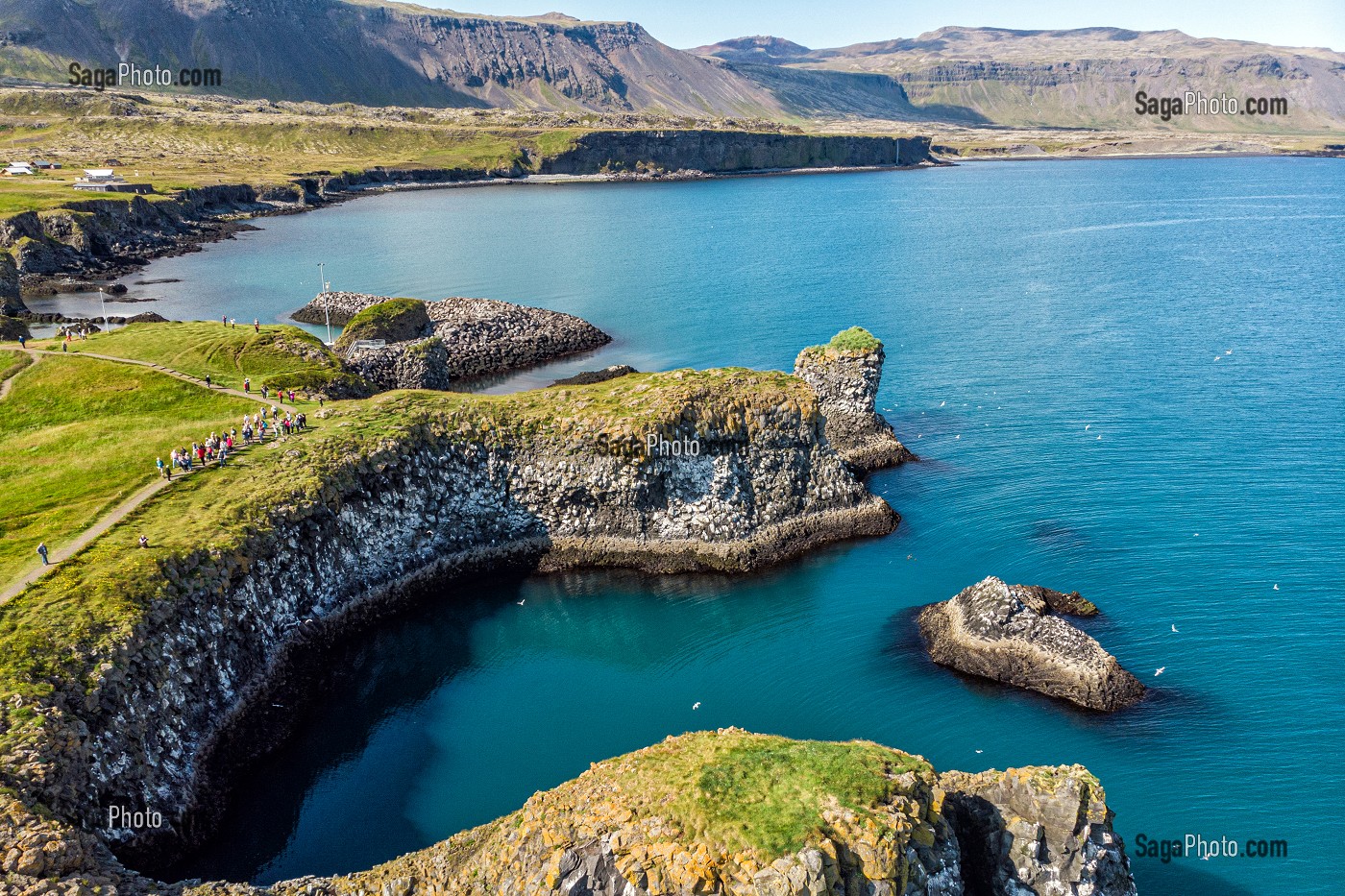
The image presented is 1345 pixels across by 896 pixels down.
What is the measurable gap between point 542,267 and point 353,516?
98.8 metres

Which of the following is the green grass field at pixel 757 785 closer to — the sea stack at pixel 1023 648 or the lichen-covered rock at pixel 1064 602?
the sea stack at pixel 1023 648

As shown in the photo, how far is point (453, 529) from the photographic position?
166ft

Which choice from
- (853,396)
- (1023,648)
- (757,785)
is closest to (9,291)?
(853,396)

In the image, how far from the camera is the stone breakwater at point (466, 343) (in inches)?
3125

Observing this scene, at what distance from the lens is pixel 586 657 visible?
44094 millimetres

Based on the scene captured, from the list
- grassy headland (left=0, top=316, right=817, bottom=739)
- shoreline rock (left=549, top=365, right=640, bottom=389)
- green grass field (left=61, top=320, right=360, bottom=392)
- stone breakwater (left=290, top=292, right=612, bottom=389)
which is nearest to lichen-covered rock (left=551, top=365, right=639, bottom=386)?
shoreline rock (left=549, top=365, right=640, bottom=389)

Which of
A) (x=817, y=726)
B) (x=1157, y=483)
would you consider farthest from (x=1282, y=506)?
(x=817, y=726)

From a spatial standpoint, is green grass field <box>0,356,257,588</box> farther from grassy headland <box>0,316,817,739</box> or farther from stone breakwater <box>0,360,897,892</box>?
stone breakwater <box>0,360,897,892</box>

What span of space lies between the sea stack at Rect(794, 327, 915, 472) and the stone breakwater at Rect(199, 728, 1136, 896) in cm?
3590

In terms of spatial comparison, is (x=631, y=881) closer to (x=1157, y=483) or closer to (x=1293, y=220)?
(x=1157, y=483)

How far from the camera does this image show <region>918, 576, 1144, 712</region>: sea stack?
37.3 meters

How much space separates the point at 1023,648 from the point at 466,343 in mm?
68161

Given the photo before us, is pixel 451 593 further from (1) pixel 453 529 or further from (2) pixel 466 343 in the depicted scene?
(2) pixel 466 343

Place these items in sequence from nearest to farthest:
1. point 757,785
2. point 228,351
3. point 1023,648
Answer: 1. point 757,785
2. point 1023,648
3. point 228,351
